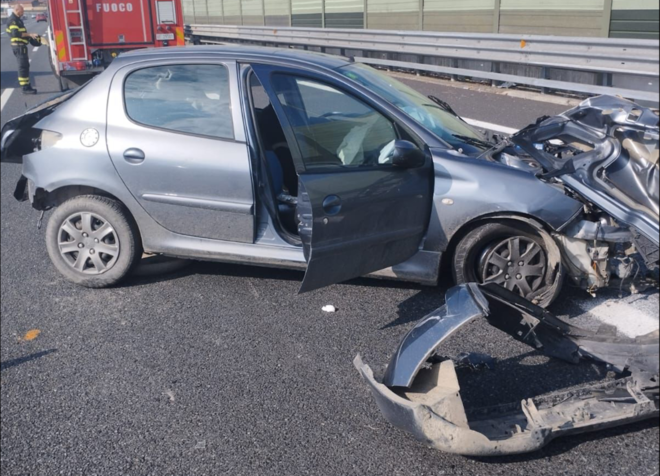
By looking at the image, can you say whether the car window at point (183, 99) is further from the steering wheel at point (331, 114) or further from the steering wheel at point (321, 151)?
the steering wheel at point (321, 151)

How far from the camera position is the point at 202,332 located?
4.48 metres

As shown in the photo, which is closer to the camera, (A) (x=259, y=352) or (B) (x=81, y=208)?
(A) (x=259, y=352)

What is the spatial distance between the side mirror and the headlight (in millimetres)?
2740

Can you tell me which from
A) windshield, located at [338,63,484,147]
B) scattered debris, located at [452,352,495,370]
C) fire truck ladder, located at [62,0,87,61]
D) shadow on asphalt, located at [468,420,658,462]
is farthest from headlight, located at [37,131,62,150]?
shadow on asphalt, located at [468,420,658,462]

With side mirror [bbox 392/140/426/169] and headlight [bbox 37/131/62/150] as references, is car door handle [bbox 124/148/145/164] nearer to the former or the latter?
headlight [bbox 37/131/62/150]

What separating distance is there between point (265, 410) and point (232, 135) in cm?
188

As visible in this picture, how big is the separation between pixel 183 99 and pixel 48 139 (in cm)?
103

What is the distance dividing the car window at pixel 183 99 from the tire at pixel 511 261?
169 centimetres

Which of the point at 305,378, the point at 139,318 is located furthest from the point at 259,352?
the point at 139,318

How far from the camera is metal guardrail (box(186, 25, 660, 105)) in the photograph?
1635 mm

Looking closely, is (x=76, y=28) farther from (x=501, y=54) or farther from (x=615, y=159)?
(x=615, y=159)

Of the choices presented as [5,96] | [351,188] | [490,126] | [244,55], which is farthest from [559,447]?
[5,96]

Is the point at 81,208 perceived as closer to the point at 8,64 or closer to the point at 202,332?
the point at 202,332

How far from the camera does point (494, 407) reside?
3010mm
